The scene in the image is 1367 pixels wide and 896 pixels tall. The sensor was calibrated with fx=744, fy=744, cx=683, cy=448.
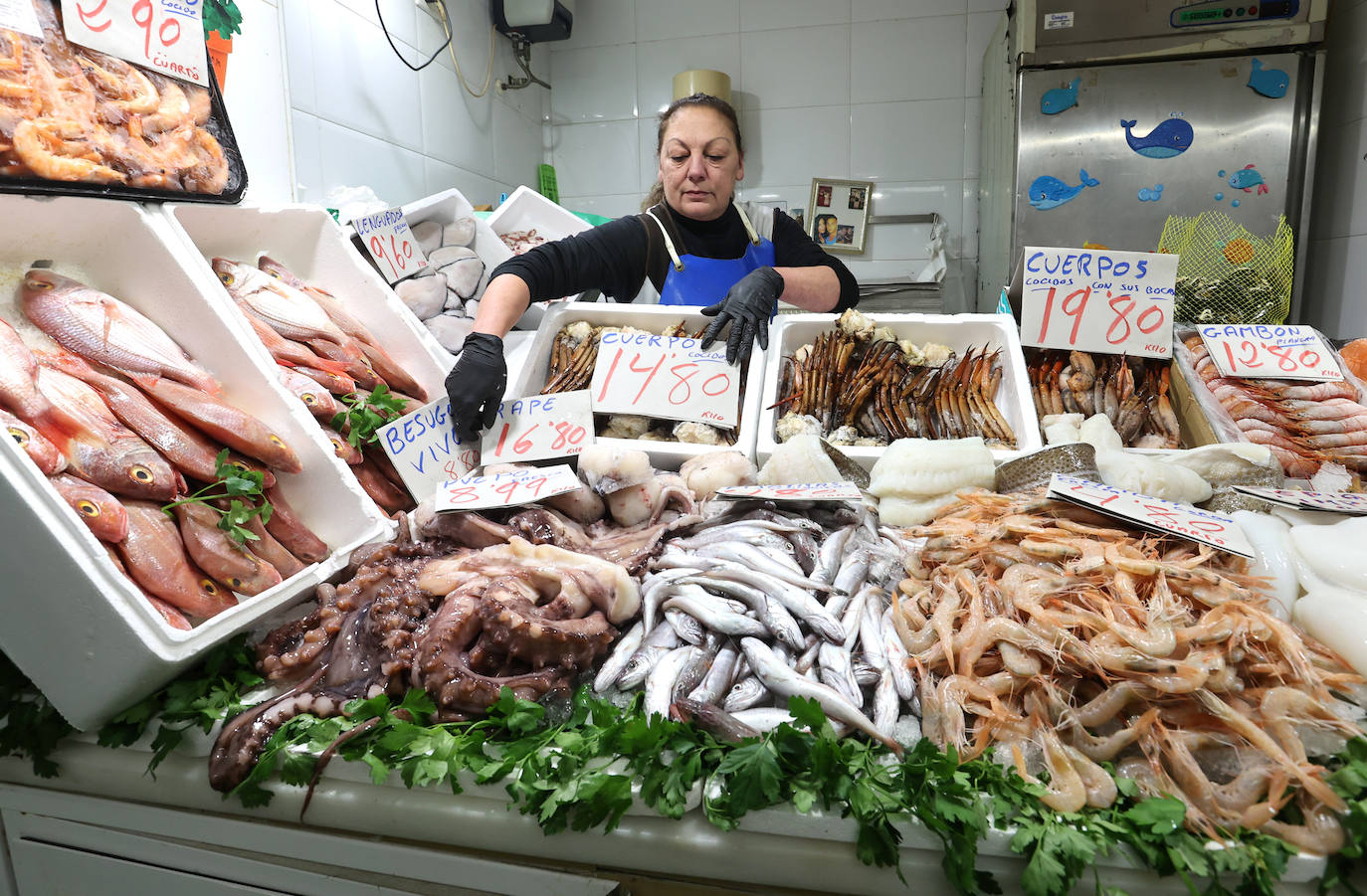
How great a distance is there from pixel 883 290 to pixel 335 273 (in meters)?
4.39

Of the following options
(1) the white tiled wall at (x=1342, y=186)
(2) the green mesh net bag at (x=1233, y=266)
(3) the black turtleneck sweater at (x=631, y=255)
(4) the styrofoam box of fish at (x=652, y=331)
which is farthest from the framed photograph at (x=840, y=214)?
(4) the styrofoam box of fish at (x=652, y=331)

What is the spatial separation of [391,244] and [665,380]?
55.4 inches

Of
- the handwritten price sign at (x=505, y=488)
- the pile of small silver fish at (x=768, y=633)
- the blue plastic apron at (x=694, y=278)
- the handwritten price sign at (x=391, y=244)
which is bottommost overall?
the pile of small silver fish at (x=768, y=633)

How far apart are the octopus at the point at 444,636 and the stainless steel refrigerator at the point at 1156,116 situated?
4430 millimetres

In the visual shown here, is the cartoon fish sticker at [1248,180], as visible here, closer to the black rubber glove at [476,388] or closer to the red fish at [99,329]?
the black rubber glove at [476,388]

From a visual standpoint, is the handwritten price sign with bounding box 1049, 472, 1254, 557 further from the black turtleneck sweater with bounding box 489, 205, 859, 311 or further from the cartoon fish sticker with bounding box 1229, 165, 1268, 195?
the cartoon fish sticker with bounding box 1229, 165, 1268, 195

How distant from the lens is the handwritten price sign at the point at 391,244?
2.90 meters

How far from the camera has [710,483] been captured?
6.70 feet

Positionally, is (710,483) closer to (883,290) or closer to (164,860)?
(164,860)

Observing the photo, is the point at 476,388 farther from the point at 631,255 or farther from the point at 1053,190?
the point at 1053,190

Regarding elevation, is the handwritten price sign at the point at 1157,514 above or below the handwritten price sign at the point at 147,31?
below

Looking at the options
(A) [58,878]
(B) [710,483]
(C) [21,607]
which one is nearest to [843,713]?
(B) [710,483]

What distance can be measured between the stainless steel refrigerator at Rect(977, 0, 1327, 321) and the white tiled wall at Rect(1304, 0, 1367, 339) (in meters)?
0.25

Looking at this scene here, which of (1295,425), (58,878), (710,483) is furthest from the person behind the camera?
(1295,425)
